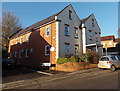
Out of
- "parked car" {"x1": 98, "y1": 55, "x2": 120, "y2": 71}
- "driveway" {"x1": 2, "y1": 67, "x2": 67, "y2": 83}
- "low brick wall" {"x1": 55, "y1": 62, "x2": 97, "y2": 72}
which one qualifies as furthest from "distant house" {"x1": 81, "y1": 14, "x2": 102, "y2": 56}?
"driveway" {"x1": 2, "y1": 67, "x2": 67, "y2": 83}

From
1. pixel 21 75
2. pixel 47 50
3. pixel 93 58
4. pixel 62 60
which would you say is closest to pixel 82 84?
pixel 21 75

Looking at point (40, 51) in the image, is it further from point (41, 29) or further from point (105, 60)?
point (105, 60)

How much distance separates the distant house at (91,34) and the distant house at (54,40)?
0.74 meters

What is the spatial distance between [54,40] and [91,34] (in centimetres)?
963

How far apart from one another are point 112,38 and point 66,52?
135 feet

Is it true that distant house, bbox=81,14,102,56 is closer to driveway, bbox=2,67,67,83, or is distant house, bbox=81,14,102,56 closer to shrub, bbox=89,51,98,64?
shrub, bbox=89,51,98,64

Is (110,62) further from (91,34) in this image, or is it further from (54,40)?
(91,34)

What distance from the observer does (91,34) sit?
25.3m

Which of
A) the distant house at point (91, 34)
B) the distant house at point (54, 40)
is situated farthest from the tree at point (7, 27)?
the distant house at point (91, 34)

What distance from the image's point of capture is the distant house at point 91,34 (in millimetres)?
23125

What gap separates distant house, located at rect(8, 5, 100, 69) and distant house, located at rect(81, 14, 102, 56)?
0.74m

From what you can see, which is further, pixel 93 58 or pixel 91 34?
pixel 91 34

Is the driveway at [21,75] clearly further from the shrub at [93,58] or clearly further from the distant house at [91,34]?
the distant house at [91,34]

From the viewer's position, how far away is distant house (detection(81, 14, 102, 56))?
2312 centimetres
